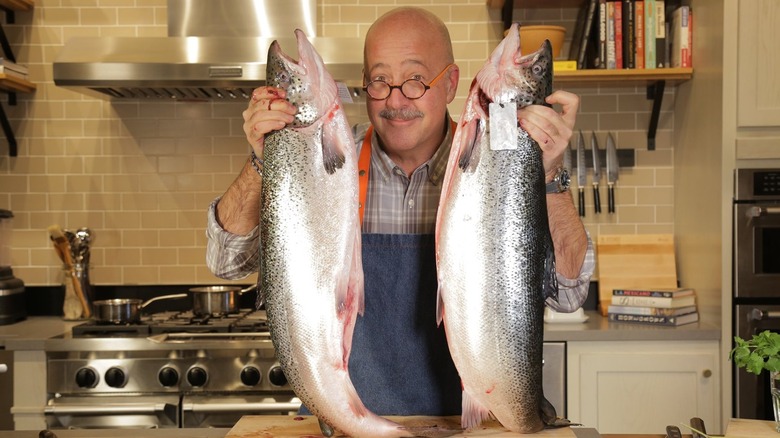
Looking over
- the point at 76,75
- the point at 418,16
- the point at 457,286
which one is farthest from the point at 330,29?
the point at 457,286

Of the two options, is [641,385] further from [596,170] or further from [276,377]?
[276,377]

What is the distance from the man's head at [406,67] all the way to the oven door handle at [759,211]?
1.93 metres

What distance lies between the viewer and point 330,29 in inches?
162

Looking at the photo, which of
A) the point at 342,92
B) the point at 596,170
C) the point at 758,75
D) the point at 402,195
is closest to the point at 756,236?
the point at 758,75

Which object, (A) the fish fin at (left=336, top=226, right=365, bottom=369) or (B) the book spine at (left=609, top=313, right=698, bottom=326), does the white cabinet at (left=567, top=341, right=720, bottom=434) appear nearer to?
(B) the book spine at (left=609, top=313, right=698, bottom=326)

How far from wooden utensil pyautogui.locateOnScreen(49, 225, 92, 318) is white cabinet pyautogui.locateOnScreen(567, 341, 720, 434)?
2197 millimetres

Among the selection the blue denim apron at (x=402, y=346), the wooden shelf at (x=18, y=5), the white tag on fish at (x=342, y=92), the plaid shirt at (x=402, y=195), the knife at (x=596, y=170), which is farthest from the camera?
the knife at (x=596, y=170)

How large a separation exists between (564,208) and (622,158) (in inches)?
98.6

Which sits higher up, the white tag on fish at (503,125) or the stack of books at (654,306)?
the white tag on fish at (503,125)

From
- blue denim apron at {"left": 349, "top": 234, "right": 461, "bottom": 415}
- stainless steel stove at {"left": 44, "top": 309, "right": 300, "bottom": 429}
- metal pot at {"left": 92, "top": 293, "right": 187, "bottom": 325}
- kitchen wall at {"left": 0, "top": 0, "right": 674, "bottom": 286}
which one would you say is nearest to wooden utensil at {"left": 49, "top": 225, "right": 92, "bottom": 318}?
kitchen wall at {"left": 0, "top": 0, "right": 674, "bottom": 286}

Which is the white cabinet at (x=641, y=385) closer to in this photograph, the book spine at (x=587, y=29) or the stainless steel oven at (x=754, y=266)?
the stainless steel oven at (x=754, y=266)

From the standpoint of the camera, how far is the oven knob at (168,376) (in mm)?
3377

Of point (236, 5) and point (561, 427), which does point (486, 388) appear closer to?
point (561, 427)

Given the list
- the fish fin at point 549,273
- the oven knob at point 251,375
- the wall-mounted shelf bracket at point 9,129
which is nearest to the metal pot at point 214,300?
the oven knob at point 251,375
